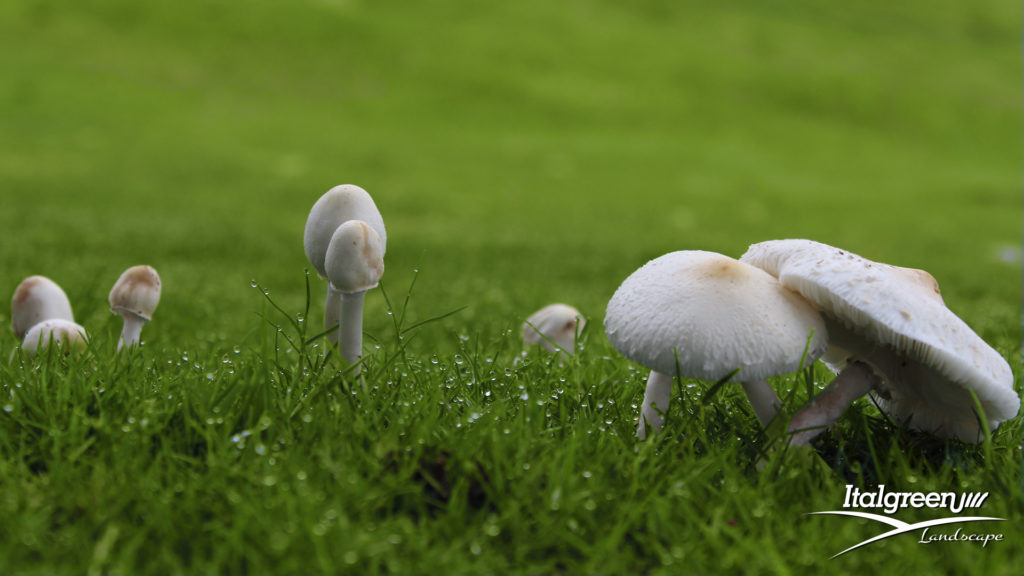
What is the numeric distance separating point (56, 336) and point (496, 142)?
2084cm

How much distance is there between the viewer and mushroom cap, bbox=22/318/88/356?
2.80m

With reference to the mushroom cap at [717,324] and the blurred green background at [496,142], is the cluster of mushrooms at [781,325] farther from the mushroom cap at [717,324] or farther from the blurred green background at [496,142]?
the blurred green background at [496,142]

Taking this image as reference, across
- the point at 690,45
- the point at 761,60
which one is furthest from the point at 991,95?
the point at 690,45

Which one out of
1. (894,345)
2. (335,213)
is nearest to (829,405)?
(894,345)

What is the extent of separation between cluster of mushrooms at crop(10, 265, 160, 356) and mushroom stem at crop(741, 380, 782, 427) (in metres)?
2.13

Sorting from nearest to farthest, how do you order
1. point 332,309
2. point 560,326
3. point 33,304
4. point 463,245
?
point 332,309 < point 33,304 < point 560,326 < point 463,245

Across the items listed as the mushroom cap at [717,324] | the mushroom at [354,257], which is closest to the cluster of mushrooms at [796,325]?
the mushroom cap at [717,324]

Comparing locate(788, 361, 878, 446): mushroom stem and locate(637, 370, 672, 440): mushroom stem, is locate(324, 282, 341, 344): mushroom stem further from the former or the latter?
locate(788, 361, 878, 446): mushroom stem

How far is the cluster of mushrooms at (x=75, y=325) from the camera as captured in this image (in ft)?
9.39

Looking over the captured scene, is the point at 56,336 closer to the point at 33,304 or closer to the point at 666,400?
the point at 33,304

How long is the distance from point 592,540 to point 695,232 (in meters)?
12.9

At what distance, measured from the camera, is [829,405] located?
7.48 ft

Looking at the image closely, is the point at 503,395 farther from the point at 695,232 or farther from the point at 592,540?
the point at 695,232
